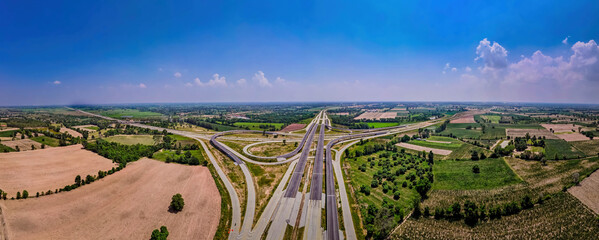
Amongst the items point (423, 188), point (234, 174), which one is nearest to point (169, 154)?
point (234, 174)

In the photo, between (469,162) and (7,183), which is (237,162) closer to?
→ (7,183)

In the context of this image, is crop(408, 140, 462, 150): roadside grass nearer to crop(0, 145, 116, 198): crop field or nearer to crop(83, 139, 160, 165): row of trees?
crop(83, 139, 160, 165): row of trees

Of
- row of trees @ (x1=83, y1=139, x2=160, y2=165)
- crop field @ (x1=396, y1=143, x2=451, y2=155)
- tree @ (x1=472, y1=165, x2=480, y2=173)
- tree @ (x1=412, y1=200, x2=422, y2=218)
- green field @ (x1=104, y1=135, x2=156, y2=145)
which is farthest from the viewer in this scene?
green field @ (x1=104, y1=135, x2=156, y2=145)

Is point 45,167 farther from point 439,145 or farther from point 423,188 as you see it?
point 439,145

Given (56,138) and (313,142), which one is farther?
(313,142)

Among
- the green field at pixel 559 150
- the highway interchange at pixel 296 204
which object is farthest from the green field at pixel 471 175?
the highway interchange at pixel 296 204

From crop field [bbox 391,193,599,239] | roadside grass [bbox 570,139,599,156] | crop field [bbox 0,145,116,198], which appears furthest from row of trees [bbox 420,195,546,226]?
crop field [bbox 0,145,116,198]

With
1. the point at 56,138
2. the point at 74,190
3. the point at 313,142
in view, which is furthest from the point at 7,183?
the point at 313,142
